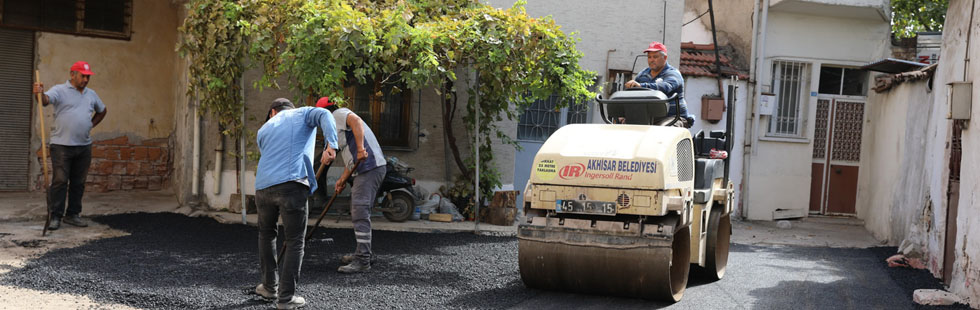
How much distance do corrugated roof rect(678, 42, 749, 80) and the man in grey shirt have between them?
8.41 metres

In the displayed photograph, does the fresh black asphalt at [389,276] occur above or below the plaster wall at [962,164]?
below

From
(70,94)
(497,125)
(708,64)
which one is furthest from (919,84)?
(70,94)

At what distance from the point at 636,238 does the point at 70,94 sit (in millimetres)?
6145

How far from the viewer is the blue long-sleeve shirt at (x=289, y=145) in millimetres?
5430

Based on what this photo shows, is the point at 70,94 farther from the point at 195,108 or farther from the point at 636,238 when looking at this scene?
the point at 636,238

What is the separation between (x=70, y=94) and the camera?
845 centimetres

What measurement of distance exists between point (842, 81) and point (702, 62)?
2779 millimetres

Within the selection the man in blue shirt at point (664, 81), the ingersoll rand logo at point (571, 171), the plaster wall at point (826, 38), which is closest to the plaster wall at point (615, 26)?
the plaster wall at point (826, 38)

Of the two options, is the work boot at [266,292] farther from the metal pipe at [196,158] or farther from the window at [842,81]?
the window at [842,81]

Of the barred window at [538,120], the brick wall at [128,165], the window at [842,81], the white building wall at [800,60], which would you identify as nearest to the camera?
the brick wall at [128,165]

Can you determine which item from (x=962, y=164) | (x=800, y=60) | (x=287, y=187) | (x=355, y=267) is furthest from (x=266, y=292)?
(x=800, y=60)

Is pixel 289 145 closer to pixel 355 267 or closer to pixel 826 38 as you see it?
pixel 355 267

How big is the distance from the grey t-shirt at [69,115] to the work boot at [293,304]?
14.0ft

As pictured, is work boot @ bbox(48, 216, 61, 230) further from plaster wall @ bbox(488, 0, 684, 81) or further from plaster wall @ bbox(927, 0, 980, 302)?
plaster wall @ bbox(927, 0, 980, 302)
